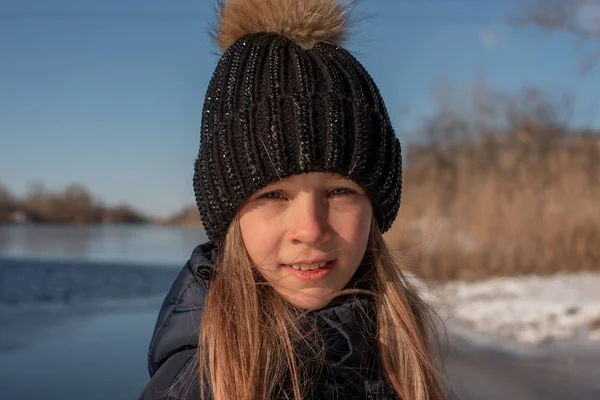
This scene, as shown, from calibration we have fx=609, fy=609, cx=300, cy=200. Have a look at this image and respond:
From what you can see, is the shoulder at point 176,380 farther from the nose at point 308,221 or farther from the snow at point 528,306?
the snow at point 528,306

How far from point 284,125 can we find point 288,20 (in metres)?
0.33

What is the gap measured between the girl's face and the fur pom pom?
1.35ft

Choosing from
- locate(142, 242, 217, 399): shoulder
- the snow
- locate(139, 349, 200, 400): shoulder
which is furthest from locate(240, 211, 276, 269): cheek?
the snow

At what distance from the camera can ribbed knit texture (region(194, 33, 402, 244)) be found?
4.46 feet

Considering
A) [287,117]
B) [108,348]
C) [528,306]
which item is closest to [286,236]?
[287,117]

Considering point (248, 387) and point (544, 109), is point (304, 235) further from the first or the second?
point (544, 109)

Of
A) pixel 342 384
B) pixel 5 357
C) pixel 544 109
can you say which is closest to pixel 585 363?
pixel 342 384

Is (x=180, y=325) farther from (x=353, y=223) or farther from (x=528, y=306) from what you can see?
(x=528, y=306)

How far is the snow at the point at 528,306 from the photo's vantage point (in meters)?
3.91

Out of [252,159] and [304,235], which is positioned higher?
[252,159]

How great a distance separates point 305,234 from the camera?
130 centimetres

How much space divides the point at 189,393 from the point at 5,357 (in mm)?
1925

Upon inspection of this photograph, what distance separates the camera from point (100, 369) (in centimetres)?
262

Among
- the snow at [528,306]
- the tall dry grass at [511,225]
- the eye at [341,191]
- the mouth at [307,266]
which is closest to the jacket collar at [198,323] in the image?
the mouth at [307,266]
